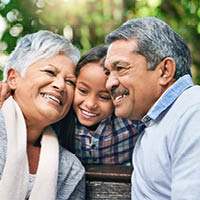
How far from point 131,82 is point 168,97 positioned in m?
0.20

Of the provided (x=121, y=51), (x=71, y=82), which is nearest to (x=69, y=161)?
(x=71, y=82)

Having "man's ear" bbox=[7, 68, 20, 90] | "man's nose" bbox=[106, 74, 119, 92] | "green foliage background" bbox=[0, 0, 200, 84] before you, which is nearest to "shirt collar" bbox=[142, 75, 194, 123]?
"man's nose" bbox=[106, 74, 119, 92]

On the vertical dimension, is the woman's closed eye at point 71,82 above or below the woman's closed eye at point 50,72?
below

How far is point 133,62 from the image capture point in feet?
5.30

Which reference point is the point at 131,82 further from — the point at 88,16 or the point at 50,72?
the point at 88,16

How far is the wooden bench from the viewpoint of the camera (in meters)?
1.87

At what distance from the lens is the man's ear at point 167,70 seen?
159 centimetres

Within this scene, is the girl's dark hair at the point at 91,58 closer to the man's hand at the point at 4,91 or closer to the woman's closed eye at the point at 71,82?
the woman's closed eye at the point at 71,82

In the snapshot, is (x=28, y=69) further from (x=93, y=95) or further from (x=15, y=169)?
(x=15, y=169)

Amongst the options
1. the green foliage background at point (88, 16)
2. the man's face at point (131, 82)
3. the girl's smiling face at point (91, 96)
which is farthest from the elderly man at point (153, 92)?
the green foliage background at point (88, 16)

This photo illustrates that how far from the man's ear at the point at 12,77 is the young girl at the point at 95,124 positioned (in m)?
0.38

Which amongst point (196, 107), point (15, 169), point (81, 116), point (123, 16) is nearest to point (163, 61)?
point (196, 107)

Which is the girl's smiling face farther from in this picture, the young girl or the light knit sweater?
the light knit sweater

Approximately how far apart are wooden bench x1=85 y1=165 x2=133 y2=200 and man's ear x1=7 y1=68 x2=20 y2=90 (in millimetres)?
697
